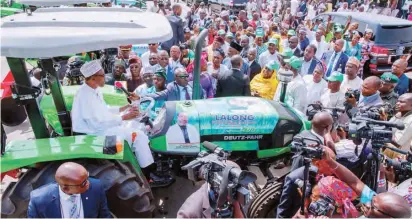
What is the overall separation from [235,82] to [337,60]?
288 centimetres

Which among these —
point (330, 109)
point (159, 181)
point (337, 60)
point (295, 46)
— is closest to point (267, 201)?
point (159, 181)

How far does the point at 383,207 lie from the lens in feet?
7.07

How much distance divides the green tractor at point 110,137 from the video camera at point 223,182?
1.16 metres

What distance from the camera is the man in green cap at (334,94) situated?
490cm

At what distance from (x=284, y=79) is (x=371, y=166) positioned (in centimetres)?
131

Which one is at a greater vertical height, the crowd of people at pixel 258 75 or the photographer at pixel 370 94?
the photographer at pixel 370 94

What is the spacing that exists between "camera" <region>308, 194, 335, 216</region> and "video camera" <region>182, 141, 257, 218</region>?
634 mm

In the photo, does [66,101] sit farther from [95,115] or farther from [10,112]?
[10,112]

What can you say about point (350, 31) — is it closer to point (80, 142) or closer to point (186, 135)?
point (186, 135)

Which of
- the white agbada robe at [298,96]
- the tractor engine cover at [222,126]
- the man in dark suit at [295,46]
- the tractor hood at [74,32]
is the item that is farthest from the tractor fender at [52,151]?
the man in dark suit at [295,46]

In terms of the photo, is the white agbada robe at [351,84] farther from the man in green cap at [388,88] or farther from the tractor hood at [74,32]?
the tractor hood at [74,32]

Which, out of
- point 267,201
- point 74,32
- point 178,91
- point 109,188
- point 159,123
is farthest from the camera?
point 178,91

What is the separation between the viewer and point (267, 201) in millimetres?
3348

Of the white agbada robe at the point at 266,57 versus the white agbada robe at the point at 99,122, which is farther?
the white agbada robe at the point at 266,57
